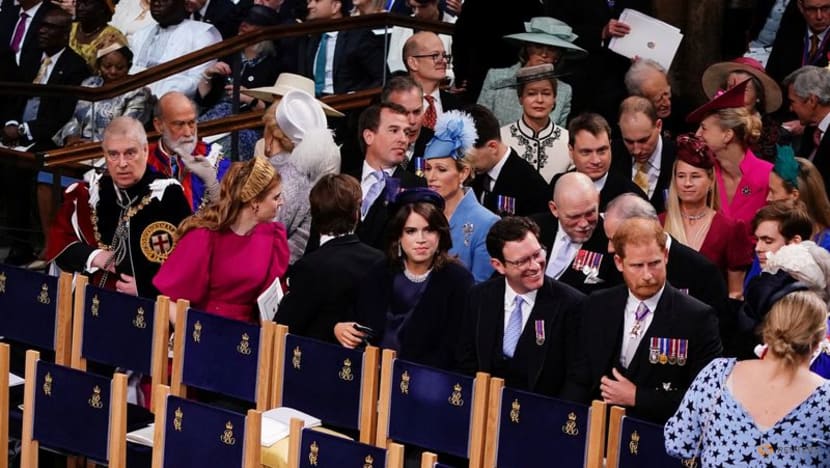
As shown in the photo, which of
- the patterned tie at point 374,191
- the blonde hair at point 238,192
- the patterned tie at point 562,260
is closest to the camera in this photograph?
the blonde hair at point 238,192

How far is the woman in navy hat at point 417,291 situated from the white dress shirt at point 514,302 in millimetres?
222

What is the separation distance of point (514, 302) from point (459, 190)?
121 centimetres

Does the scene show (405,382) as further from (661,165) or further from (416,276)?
(661,165)

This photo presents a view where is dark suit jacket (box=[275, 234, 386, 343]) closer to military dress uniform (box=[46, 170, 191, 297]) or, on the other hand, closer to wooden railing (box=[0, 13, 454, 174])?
military dress uniform (box=[46, 170, 191, 297])

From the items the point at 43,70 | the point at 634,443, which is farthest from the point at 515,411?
the point at 43,70

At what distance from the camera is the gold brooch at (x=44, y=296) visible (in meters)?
7.35

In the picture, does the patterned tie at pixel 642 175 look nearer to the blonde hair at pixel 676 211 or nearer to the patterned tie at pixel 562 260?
the blonde hair at pixel 676 211

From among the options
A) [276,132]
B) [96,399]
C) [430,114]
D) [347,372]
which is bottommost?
[96,399]

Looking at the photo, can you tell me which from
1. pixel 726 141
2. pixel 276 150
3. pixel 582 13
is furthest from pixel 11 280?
pixel 582 13

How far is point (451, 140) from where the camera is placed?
764 cm

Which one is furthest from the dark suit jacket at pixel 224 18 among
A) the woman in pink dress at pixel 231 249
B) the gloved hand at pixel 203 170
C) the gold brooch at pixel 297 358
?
the gold brooch at pixel 297 358

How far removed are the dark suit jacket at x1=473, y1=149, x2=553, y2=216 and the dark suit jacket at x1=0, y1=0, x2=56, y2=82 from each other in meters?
3.83

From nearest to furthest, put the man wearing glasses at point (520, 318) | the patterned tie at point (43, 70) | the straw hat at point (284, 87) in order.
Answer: the man wearing glasses at point (520, 318) → the straw hat at point (284, 87) → the patterned tie at point (43, 70)

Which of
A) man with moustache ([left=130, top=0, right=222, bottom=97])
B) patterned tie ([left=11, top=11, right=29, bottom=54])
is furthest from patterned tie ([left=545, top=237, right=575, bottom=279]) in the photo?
patterned tie ([left=11, top=11, right=29, bottom=54])
